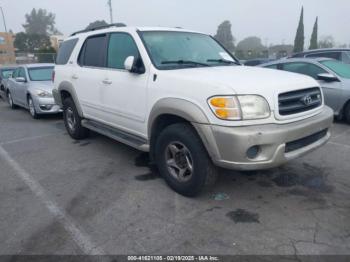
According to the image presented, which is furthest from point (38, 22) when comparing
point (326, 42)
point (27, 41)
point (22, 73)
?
point (22, 73)

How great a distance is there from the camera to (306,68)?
7.34 m

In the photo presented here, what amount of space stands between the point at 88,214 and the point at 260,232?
1.78m

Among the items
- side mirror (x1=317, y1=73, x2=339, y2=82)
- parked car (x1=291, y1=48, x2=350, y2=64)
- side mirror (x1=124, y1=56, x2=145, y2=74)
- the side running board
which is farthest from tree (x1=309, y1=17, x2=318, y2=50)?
side mirror (x1=124, y1=56, x2=145, y2=74)

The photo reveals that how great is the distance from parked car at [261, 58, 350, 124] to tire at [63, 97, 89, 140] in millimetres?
5117

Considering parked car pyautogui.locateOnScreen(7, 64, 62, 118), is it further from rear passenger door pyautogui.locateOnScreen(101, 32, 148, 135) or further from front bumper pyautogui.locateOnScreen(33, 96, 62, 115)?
rear passenger door pyautogui.locateOnScreen(101, 32, 148, 135)

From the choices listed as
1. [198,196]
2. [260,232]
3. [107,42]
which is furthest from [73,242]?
[107,42]

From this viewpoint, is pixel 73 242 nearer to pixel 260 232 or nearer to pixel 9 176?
pixel 260 232

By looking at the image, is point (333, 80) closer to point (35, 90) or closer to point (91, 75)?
point (91, 75)

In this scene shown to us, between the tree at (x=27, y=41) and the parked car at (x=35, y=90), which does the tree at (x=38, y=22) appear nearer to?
the tree at (x=27, y=41)

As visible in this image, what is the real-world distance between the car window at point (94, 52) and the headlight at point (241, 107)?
2414 millimetres

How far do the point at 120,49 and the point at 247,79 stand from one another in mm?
2062

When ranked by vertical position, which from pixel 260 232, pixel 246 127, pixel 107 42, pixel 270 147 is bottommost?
pixel 260 232

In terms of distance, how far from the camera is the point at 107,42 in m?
4.80

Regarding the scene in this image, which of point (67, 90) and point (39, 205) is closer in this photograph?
point (39, 205)
